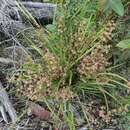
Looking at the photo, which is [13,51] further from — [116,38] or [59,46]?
[116,38]

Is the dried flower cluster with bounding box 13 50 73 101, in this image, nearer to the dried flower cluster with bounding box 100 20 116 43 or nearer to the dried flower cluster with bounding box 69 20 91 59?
the dried flower cluster with bounding box 69 20 91 59

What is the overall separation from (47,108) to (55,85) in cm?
14

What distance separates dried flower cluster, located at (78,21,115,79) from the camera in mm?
2189

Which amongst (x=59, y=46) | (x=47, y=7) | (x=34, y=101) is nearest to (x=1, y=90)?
(x=34, y=101)

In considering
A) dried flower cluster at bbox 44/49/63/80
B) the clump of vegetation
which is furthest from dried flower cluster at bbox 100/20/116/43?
dried flower cluster at bbox 44/49/63/80

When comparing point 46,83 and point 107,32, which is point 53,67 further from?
point 107,32

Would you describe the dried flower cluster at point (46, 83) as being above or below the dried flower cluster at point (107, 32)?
below

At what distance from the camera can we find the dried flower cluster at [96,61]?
7.18ft

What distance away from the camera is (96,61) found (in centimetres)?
222

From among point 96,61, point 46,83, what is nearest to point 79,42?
point 96,61

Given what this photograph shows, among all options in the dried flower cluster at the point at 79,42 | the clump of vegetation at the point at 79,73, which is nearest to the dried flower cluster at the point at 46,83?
the clump of vegetation at the point at 79,73

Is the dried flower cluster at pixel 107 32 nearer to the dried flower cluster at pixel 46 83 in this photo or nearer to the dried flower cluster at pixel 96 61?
the dried flower cluster at pixel 96 61

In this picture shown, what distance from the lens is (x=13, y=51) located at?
243cm

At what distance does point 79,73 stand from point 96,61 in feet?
0.39
